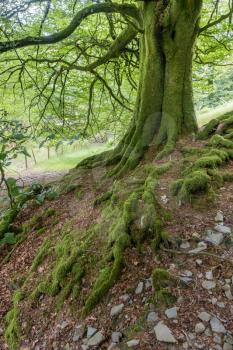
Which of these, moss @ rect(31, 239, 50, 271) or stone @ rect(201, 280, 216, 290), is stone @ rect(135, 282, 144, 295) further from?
moss @ rect(31, 239, 50, 271)

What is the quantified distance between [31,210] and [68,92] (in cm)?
418

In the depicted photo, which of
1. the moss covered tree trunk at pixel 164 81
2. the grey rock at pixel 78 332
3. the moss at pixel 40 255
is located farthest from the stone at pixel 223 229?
the moss at pixel 40 255

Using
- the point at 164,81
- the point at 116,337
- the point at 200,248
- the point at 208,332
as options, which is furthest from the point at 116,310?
the point at 164,81

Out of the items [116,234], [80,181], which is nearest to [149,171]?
[116,234]

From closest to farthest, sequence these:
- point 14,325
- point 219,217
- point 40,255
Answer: point 219,217
point 14,325
point 40,255

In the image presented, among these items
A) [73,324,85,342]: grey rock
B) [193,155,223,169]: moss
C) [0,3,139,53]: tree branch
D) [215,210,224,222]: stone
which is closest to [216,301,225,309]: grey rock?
[215,210,224,222]: stone

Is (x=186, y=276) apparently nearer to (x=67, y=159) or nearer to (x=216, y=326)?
(x=216, y=326)

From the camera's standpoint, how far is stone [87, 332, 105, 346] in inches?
103

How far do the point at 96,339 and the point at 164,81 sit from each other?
160 inches

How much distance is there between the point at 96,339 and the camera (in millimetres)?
2656

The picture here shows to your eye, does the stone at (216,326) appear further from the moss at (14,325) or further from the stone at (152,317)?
the moss at (14,325)

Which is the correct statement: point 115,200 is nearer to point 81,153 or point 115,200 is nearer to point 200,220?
point 200,220

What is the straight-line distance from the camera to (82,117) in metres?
9.17

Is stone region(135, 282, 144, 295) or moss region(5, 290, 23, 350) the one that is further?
moss region(5, 290, 23, 350)
